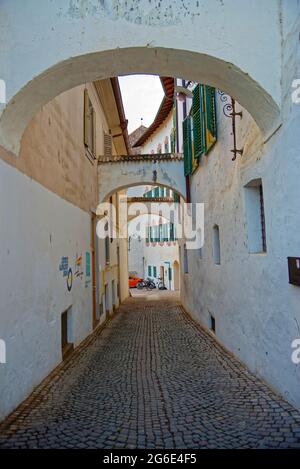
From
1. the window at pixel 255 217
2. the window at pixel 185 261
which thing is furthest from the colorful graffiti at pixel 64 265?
the window at pixel 185 261

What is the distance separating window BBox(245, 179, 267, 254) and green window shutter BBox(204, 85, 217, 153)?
2441 mm

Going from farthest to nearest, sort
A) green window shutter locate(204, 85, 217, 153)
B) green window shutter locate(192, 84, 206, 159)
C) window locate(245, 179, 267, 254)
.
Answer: green window shutter locate(192, 84, 206, 159) → green window shutter locate(204, 85, 217, 153) → window locate(245, 179, 267, 254)

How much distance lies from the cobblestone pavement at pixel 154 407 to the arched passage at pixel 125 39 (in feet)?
9.58

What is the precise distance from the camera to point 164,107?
18.6 m

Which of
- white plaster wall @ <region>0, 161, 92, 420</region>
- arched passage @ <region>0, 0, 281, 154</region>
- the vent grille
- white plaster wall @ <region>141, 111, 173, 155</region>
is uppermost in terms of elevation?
white plaster wall @ <region>141, 111, 173, 155</region>

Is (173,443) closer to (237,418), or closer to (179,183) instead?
(237,418)

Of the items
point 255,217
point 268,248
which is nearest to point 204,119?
point 255,217

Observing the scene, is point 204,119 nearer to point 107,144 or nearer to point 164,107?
point 107,144

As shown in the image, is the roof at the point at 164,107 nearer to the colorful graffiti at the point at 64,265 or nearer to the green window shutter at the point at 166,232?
the green window shutter at the point at 166,232

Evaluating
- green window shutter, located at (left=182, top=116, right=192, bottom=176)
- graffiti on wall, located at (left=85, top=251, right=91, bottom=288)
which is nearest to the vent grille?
green window shutter, located at (left=182, top=116, right=192, bottom=176)

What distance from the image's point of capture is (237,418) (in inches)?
149

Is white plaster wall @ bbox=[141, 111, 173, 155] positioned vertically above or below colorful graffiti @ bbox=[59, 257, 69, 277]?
above

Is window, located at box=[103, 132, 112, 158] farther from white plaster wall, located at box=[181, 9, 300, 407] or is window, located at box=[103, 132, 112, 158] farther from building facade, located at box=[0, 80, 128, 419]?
white plaster wall, located at box=[181, 9, 300, 407]

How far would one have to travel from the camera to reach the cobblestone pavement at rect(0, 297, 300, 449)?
3.36 meters
